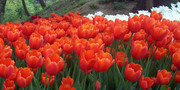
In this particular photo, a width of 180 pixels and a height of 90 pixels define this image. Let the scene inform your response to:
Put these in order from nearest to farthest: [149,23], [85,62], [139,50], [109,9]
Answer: [85,62]
[139,50]
[149,23]
[109,9]

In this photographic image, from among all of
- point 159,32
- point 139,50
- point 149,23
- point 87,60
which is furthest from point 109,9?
point 87,60

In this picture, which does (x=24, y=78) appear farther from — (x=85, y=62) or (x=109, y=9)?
(x=109, y=9)

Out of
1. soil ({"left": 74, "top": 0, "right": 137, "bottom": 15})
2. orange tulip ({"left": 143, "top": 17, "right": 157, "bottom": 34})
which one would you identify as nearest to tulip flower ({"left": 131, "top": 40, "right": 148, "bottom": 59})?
orange tulip ({"left": 143, "top": 17, "right": 157, "bottom": 34})

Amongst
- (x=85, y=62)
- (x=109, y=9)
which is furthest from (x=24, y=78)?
(x=109, y=9)

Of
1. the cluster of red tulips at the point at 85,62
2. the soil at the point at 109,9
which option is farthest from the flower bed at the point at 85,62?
the soil at the point at 109,9

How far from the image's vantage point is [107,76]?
1.60 m

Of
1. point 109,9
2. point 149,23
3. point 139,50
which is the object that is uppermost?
point 149,23

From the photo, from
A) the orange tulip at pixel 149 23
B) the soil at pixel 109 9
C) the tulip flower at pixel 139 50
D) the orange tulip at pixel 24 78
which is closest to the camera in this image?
the orange tulip at pixel 24 78

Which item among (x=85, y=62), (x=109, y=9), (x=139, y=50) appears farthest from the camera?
(x=109, y=9)

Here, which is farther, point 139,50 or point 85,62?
point 139,50

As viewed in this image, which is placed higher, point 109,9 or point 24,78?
point 24,78

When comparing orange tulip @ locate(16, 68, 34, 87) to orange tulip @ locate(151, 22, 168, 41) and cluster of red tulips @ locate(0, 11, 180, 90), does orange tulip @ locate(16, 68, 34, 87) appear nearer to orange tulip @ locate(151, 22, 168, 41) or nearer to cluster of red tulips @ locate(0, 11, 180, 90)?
cluster of red tulips @ locate(0, 11, 180, 90)

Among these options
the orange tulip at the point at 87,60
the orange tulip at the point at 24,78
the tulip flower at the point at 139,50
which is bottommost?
the tulip flower at the point at 139,50

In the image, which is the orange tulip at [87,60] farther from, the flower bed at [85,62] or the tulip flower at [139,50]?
the tulip flower at [139,50]
